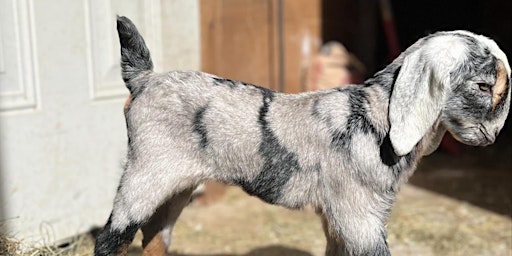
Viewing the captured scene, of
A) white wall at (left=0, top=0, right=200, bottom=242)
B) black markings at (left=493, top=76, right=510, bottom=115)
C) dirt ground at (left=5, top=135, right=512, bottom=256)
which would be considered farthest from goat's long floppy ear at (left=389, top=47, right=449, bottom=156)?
dirt ground at (left=5, top=135, right=512, bottom=256)

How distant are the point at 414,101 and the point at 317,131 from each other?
0.42m

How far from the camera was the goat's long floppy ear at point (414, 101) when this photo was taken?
7.84ft

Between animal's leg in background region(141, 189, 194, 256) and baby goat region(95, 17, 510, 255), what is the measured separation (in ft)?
1.22

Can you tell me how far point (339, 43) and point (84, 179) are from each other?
362 cm

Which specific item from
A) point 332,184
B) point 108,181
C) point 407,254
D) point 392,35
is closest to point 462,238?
point 407,254

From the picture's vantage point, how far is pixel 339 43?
6.83m

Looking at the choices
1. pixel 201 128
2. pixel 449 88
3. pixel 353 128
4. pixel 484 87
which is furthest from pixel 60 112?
pixel 484 87

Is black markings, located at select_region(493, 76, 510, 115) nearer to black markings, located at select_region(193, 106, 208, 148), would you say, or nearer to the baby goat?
the baby goat

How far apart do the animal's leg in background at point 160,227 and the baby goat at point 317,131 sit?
1.22 ft

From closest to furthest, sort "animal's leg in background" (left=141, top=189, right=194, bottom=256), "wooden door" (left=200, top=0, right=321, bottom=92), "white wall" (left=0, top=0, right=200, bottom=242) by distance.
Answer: "animal's leg in background" (left=141, top=189, right=194, bottom=256), "white wall" (left=0, top=0, right=200, bottom=242), "wooden door" (left=200, top=0, right=321, bottom=92)

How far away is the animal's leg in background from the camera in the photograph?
3.11 meters

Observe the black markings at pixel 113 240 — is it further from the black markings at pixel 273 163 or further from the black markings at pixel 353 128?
the black markings at pixel 353 128

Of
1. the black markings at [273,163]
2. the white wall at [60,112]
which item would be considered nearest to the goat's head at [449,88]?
the black markings at [273,163]

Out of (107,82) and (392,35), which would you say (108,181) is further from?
(392,35)
